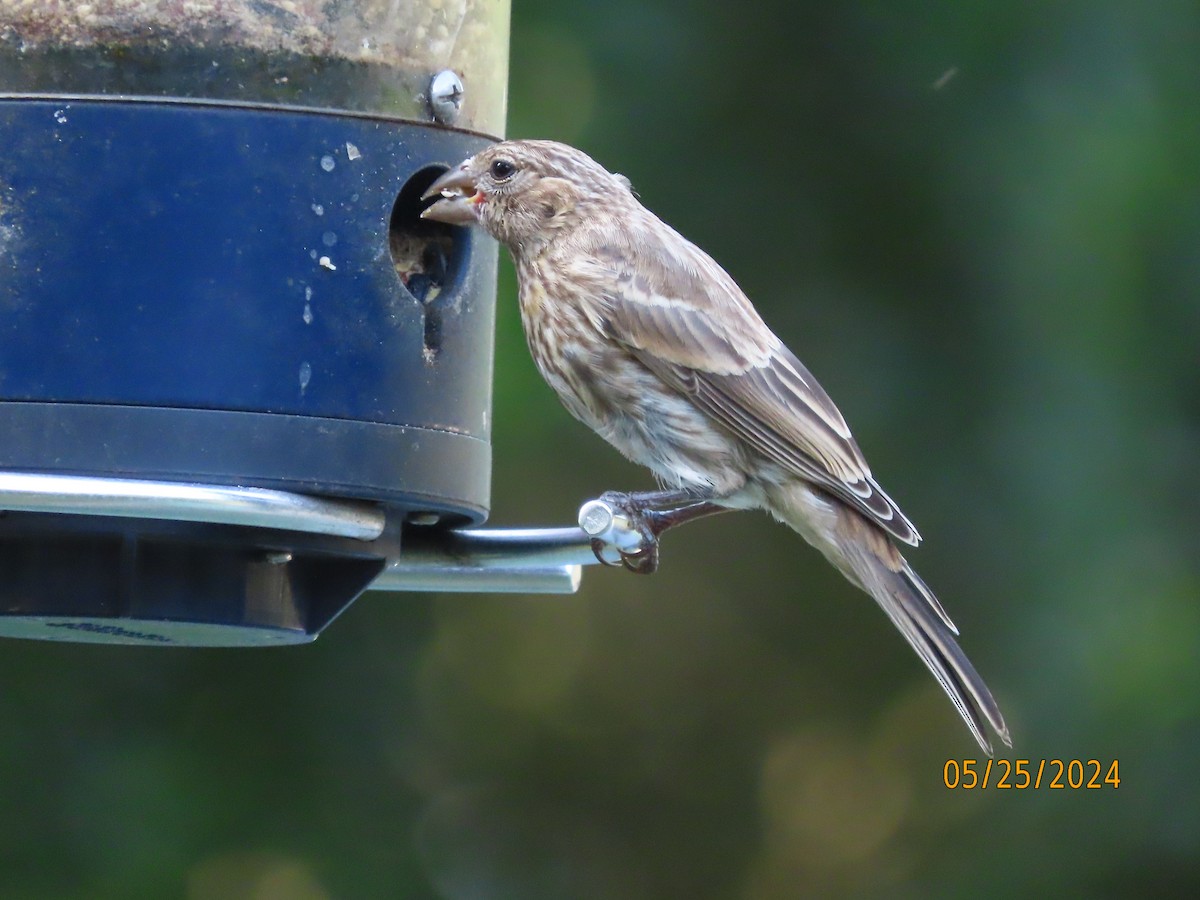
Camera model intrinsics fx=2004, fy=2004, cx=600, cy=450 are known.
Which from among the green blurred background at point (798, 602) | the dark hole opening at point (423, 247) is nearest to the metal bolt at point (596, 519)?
the dark hole opening at point (423, 247)

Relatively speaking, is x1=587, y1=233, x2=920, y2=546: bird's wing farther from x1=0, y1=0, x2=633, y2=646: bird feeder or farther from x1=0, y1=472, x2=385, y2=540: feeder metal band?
x1=0, y1=472, x2=385, y2=540: feeder metal band

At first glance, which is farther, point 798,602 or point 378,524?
point 798,602

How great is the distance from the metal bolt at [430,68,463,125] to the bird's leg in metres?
0.81

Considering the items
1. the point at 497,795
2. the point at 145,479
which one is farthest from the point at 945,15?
the point at 145,479

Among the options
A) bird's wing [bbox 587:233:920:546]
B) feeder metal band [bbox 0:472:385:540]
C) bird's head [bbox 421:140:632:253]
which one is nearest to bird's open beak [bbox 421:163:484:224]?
bird's head [bbox 421:140:632:253]

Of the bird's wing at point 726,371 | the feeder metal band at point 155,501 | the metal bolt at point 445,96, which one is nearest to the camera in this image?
the feeder metal band at point 155,501

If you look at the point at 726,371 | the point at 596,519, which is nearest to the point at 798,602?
the point at 726,371

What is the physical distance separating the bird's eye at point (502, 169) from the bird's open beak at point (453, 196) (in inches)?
5.6

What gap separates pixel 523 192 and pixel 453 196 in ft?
1.29

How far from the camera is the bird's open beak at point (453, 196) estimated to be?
396 centimetres

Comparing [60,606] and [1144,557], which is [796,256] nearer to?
[1144,557]

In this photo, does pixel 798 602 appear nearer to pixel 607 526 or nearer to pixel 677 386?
pixel 677 386

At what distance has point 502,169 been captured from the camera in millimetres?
4234
